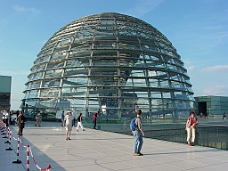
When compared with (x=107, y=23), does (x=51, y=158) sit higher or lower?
lower

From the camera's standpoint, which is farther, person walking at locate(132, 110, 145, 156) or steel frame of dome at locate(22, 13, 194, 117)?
steel frame of dome at locate(22, 13, 194, 117)

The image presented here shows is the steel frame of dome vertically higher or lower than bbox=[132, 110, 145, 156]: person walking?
higher

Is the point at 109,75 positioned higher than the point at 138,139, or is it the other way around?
A: the point at 109,75

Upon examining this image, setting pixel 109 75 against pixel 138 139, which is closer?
pixel 138 139

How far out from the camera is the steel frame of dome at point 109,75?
26547mm

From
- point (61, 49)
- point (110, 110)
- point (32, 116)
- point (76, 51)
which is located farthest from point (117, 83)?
point (32, 116)

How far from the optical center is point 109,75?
89.1 ft

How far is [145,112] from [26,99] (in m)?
15.7

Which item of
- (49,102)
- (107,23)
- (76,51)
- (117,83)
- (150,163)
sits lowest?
(150,163)

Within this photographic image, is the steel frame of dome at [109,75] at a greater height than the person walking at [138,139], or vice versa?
the steel frame of dome at [109,75]

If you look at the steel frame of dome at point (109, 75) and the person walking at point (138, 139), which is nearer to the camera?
the person walking at point (138, 139)

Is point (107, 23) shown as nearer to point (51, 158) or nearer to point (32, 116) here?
point (32, 116)

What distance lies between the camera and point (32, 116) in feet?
99.3

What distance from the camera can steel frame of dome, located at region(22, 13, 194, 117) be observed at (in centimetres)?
2655
